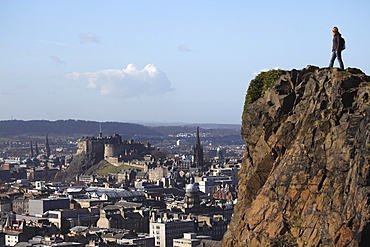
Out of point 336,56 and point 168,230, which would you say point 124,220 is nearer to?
point 168,230

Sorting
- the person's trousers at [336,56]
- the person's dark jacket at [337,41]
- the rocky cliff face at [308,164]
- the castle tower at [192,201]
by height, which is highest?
the person's dark jacket at [337,41]

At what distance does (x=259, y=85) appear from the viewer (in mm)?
26953

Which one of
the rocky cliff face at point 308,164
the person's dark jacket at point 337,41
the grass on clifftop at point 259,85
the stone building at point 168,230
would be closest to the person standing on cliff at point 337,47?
the person's dark jacket at point 337,41

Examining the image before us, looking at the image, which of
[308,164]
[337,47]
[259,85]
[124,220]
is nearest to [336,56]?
[337,47]

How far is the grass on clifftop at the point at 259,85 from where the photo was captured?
87.4 feet

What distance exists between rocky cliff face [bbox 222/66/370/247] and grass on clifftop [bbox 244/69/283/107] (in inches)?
41.9

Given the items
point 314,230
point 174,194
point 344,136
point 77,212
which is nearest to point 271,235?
point 314,230

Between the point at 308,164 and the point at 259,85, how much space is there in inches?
203

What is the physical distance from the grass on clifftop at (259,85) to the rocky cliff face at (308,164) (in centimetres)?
107

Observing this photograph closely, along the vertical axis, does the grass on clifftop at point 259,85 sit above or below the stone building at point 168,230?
above

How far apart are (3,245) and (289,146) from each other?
82137 millimetres

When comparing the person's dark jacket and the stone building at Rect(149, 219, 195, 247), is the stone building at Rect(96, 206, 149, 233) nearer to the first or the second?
the stone building at Rect(149, 219, 195, 247)

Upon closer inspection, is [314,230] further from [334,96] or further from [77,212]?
[77,212]

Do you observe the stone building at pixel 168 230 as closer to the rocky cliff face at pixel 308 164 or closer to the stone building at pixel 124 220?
the stone building at pixel 124 220
